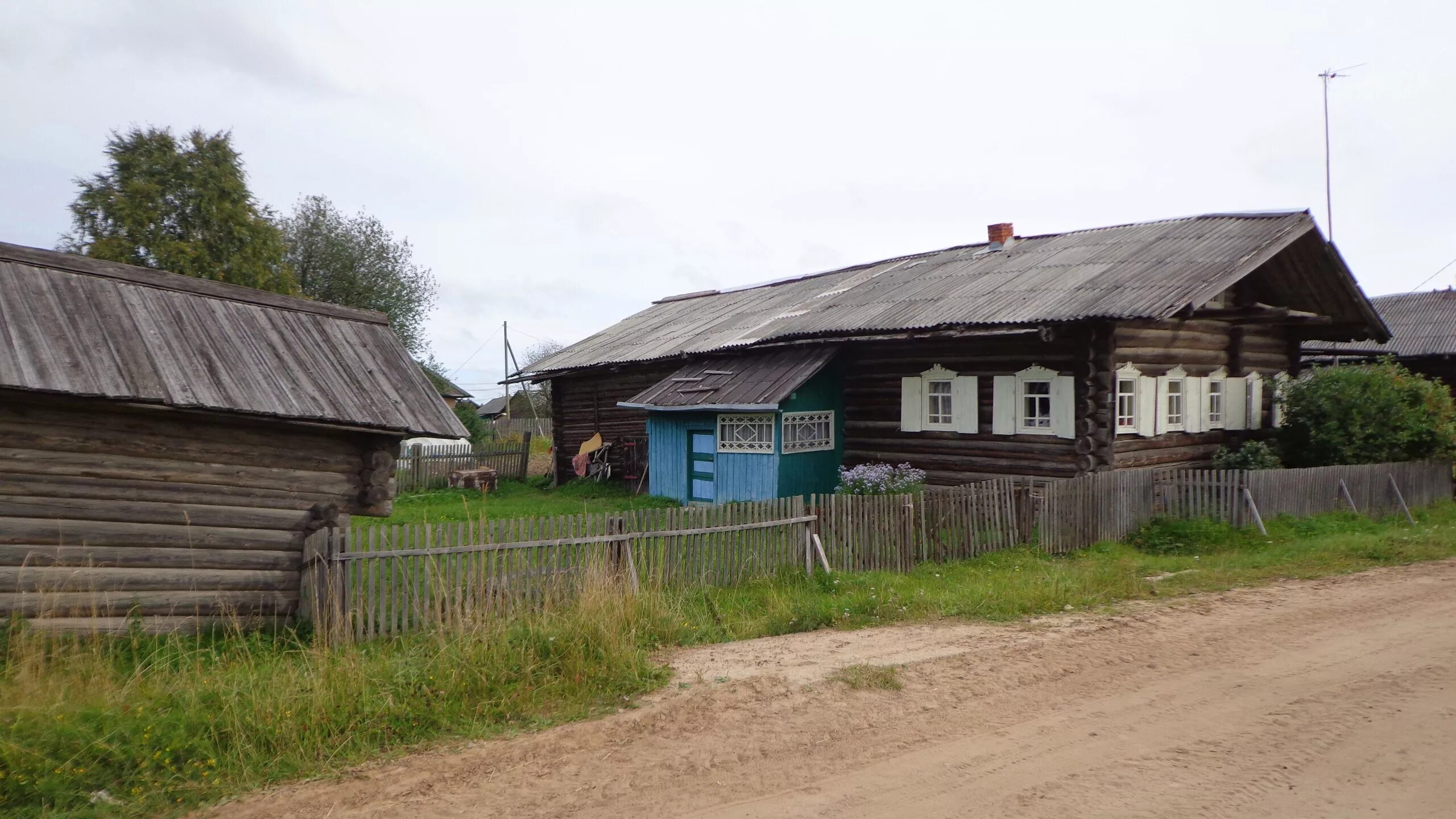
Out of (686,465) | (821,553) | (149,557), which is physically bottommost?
(821,553)

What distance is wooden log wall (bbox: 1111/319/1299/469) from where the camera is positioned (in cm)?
1517

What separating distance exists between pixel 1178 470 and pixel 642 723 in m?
11.3

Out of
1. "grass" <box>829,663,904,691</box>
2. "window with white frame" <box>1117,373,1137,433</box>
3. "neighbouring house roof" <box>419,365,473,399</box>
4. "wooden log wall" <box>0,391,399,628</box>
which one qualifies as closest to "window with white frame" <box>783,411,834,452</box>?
"window with white frame" <box>1117,373,1137,433</box>

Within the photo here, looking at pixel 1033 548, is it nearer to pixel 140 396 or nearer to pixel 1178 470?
pixel 1178 470

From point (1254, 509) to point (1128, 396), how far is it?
2.49 meters

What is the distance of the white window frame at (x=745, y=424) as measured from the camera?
56.9 feet

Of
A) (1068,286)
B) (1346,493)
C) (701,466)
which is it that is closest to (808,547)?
(1068,286)

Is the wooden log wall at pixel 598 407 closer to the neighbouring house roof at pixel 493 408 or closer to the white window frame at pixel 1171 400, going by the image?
the white window frame at pixel 1171 400

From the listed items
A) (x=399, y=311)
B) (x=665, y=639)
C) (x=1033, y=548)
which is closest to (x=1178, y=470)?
(x=1033, y=548)

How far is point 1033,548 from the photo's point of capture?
13.1 meters

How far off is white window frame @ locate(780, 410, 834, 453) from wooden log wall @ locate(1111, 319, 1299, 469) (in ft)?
17.8

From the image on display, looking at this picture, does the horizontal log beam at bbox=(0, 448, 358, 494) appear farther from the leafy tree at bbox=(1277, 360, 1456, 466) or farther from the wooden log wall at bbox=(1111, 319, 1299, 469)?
the leafy tree at bbox=(1277, 360, 1456, 466)

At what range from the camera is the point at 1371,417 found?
1638 cm

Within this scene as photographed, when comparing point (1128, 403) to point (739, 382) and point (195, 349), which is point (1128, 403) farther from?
point (195, 349)
